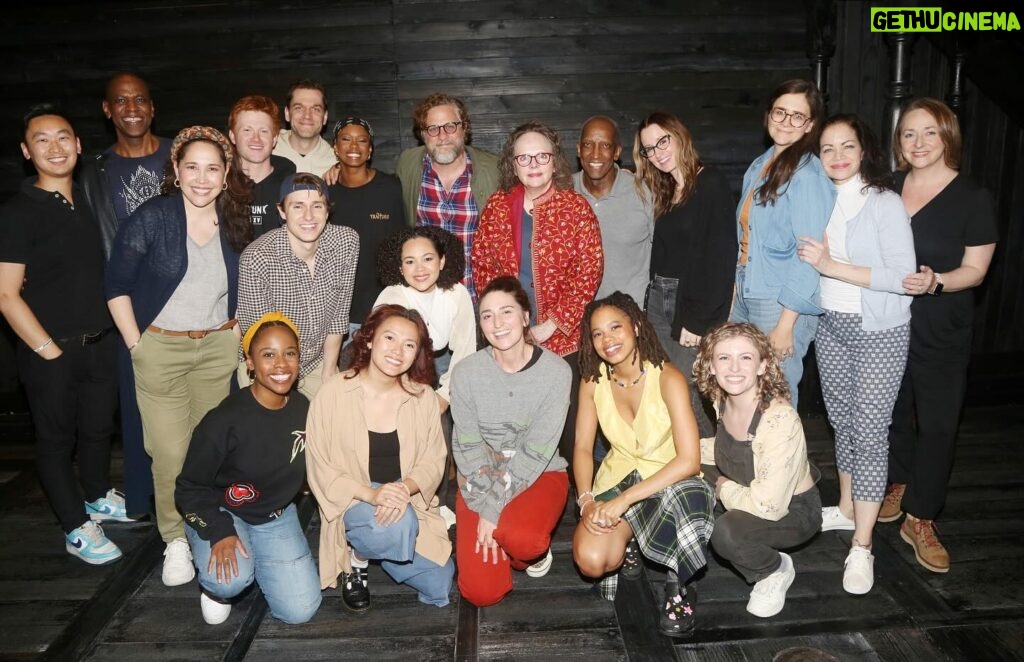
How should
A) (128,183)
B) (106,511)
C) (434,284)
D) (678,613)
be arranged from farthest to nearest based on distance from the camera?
(106,511)
(128,183)
(434,284)
(678,613)

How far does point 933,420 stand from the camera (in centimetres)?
363

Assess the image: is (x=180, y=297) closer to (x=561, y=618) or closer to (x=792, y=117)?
(x=561, y=618)

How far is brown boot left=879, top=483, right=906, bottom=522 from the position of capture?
399 centimetres

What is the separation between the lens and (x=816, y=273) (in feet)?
11.3

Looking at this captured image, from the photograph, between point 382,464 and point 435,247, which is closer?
point 382,464

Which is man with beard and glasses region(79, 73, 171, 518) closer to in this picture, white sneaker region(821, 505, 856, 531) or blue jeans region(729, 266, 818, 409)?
blue jeans region(729, 266, 818, 409)

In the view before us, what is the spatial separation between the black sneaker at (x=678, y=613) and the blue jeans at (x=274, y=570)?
145 cm

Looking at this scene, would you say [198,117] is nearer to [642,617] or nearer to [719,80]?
[719,80]

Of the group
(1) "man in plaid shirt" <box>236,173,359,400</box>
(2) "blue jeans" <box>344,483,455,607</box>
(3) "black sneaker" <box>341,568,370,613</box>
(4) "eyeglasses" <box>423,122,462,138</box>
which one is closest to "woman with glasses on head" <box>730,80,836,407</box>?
(4) "eyeglasses" <box>423,122,462,138</box>

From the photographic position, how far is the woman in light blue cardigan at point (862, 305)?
3.30m

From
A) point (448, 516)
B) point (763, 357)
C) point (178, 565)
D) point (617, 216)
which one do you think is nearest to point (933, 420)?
point (763, 357)

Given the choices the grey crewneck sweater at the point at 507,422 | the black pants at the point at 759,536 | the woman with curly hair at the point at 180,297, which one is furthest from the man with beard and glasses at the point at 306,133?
the black pants at the point at 759,536

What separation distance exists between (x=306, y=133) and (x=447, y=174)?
0.82m

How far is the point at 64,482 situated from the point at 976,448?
509 cm
